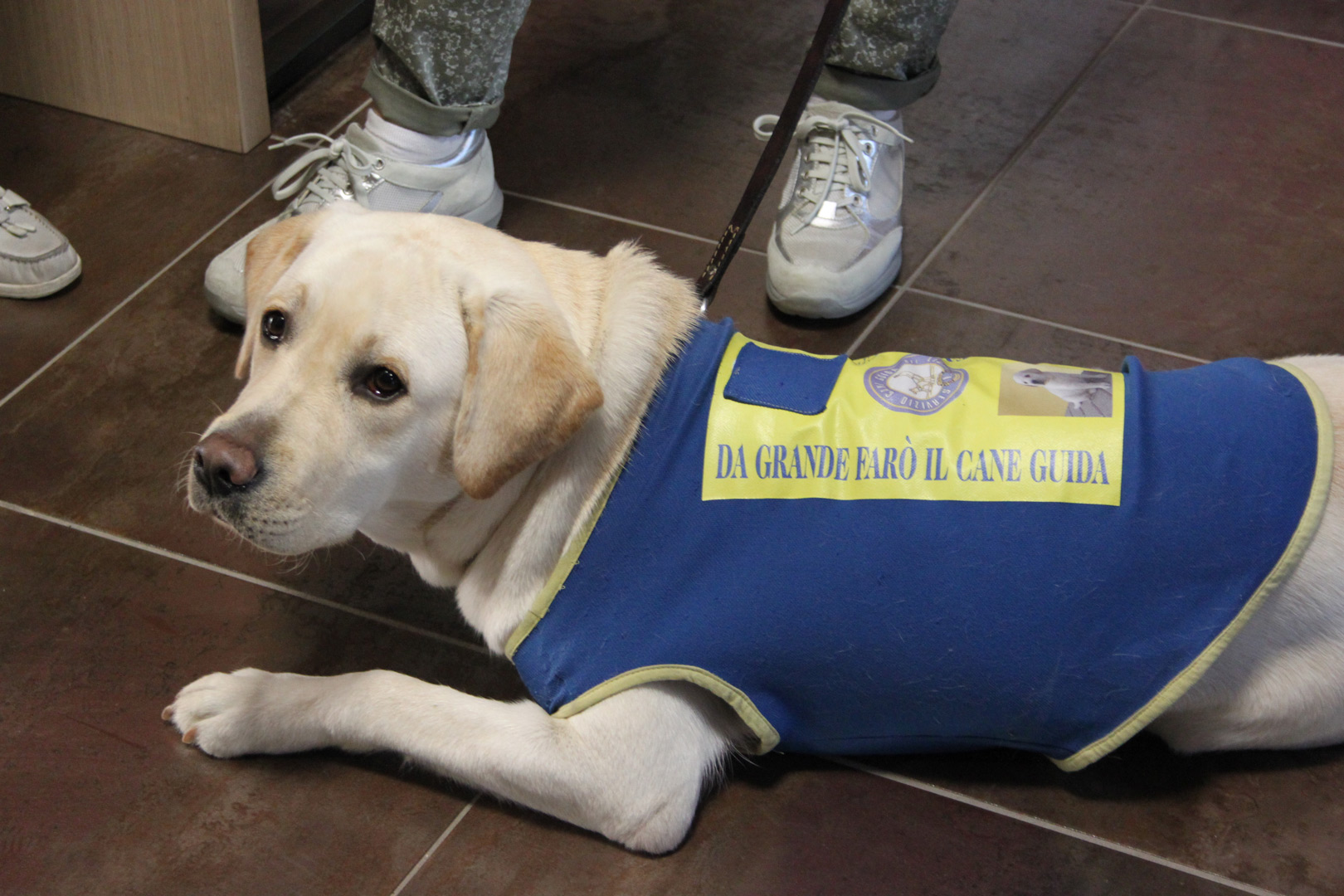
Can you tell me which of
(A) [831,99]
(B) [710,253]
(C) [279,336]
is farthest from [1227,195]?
(C) [279,336]

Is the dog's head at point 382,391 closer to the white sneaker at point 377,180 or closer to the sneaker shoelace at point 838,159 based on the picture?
the white sneaker at point 377,180

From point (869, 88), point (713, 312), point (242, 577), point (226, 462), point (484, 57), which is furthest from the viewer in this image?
point (869, 88)

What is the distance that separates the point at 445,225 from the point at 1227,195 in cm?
207

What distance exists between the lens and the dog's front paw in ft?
5.08

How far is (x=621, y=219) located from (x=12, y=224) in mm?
1208

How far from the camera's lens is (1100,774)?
1.65 metres

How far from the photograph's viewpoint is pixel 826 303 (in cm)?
232

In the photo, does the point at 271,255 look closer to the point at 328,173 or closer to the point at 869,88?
the point at 328,173

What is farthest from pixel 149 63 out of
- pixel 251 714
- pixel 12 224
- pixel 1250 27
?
pixel 1250 27

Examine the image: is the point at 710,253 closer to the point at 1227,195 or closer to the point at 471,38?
the point at 471,38

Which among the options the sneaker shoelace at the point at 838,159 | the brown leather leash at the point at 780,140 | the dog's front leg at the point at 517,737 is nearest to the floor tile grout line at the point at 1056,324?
the sneaker shoelace at the point at 838,159

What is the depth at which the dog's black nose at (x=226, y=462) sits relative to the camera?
1.28 m

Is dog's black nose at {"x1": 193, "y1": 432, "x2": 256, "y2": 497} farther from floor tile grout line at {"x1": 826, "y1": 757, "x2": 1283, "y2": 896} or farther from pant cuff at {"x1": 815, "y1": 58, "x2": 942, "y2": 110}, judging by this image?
pant cuff at {"x1": 815, "y1": 58, "x2": 942, "y2": 110}

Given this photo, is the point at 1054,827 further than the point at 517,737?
Yes
